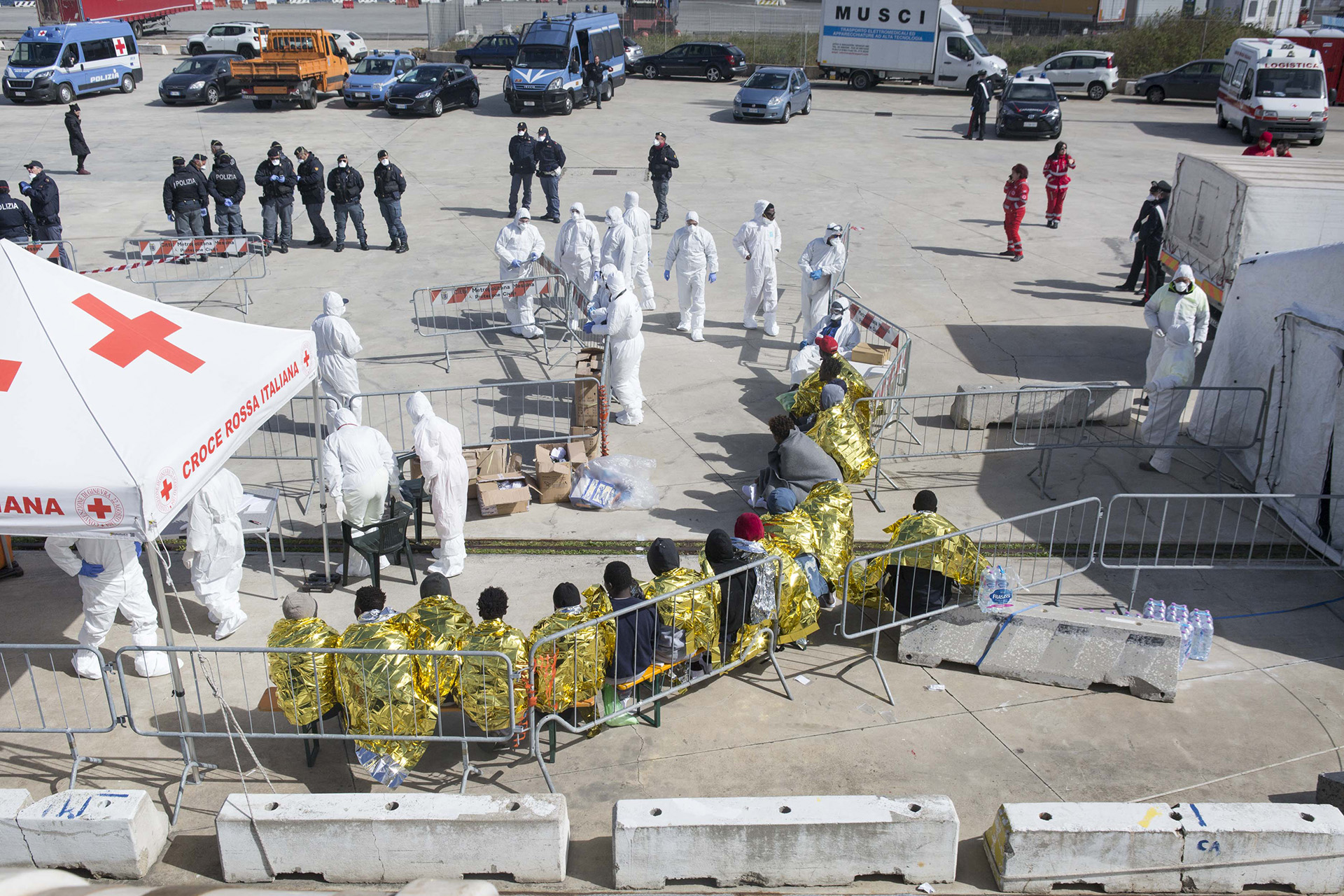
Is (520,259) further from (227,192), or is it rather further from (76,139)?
(76,139)

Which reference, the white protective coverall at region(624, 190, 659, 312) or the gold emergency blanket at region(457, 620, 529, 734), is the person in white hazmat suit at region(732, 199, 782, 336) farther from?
the gold emergency blanket at region(457, 620, 529, 734)

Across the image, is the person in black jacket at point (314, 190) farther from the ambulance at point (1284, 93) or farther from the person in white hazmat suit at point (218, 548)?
Answer: the ambulance at point (1284, 93)

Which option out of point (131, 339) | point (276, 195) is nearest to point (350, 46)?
point (276, 195)

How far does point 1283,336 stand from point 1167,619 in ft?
11.7

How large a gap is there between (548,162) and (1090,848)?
14632 millimetres

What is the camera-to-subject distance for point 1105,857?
17.4 feet

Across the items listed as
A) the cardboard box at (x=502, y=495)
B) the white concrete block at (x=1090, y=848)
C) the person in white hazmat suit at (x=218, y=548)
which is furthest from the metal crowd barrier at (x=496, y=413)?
the white concrete block at (x=1090, y=848)

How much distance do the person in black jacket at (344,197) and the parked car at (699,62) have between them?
19.2m

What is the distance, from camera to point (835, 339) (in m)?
10.8

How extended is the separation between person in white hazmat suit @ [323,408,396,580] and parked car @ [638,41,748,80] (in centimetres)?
2779

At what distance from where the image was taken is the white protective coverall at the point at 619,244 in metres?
13.1

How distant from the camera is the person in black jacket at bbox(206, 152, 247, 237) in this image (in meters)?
16.2

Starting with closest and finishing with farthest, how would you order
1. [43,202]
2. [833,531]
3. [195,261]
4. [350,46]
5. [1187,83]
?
[833,531]
[43,202]
[195,261]
[1187,83]
[350,46]

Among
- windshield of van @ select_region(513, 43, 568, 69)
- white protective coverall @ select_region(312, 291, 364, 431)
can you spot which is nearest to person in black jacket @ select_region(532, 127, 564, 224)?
white protective coverall @ select_region(312, 291, 364, 431)
